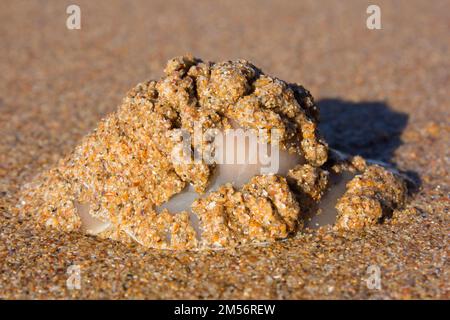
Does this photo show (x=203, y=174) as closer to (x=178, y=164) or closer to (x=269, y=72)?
(x=178, y=164)

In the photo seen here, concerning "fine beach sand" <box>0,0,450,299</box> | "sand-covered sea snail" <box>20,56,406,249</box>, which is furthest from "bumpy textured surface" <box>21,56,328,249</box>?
A: "fine beach sand" <box>0,0,450,299</box>

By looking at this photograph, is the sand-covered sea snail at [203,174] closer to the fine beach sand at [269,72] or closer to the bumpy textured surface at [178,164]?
the bumpy textured surface at [178,164]

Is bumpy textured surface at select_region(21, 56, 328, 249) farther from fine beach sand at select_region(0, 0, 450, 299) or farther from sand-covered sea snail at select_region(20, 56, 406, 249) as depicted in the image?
fine beach sand at select_region(0, 0, 450, 299)

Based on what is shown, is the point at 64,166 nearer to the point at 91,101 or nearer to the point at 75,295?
the point at 75,295

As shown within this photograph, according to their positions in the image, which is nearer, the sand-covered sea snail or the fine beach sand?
the fine beach sand

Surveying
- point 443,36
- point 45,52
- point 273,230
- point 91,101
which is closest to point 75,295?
point 273,230

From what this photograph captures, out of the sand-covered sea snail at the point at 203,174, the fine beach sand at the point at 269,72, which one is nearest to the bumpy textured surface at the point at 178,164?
the sand-covered sea snail at the point at 203,174
